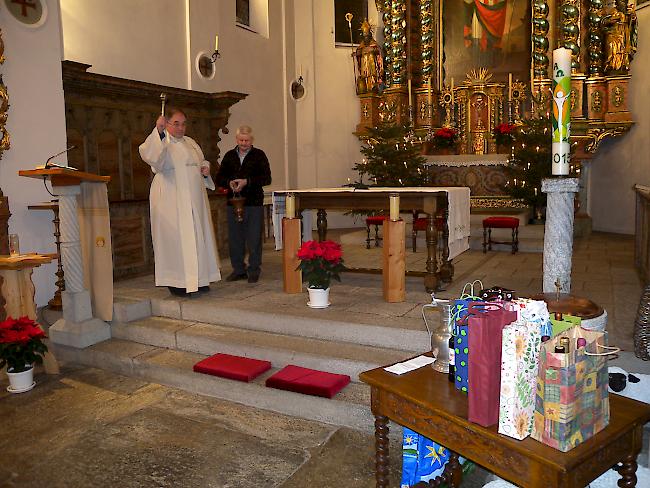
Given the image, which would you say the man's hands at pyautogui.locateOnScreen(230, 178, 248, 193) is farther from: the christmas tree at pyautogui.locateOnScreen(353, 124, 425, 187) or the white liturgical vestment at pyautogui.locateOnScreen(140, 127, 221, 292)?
the christmas tree at pyautogui.locateOnScreen(353, 124, 425, 187)

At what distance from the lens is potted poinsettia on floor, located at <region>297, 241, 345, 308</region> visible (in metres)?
Result: 5.11

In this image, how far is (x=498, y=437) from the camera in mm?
1891

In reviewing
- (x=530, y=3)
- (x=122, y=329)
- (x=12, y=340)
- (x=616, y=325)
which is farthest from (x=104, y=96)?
(x=530, y=3)

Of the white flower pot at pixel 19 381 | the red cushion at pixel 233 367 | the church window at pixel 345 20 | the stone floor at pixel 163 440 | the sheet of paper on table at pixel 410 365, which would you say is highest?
the church window at pixel 345 20

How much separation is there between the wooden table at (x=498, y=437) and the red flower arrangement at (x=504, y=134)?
9.86 metres

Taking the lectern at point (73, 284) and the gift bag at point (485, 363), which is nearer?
the gift bag at point (485, 363)

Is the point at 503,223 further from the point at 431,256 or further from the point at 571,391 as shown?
the point at 571,391

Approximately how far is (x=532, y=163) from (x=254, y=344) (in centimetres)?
728

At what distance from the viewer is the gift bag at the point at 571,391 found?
1.77 m

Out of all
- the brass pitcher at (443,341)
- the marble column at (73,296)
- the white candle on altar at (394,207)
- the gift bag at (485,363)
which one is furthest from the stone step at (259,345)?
the gift bag at (485,363)

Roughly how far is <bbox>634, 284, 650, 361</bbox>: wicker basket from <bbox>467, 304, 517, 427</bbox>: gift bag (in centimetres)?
194

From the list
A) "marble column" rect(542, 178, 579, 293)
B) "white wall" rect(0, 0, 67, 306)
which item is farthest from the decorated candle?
"white wall" rect(0, 0, 67, 306)

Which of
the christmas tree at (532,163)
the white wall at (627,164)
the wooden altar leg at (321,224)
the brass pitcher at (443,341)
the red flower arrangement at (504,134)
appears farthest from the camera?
the red flower arrangement at (504,134)

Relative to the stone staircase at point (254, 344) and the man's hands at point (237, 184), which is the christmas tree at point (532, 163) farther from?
the stone staircase at point (254, 344)
